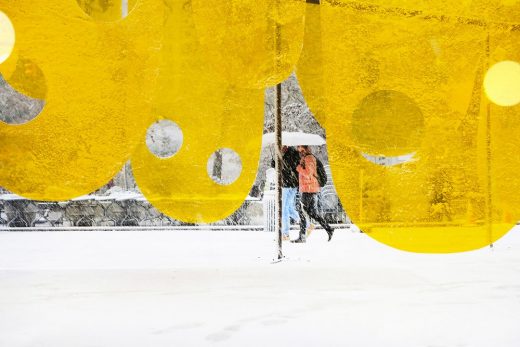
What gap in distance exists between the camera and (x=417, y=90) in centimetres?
591

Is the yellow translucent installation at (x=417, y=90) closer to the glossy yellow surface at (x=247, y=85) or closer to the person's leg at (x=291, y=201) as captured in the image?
the glossy yellow surface at (x=247, y=85)

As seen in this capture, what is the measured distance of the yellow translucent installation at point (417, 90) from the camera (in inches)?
220

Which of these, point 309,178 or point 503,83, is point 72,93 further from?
point 503,83

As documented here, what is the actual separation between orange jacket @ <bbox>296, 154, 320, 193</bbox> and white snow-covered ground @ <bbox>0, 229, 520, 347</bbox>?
3.76 ft

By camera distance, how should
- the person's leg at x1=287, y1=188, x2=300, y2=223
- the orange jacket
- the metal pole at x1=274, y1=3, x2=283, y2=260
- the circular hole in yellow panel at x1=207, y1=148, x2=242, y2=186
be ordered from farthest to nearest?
the circular hole in yellow panel at x1=207, y1=148, x2=242, y2=186, the person's leg at x1=287, y1=188, x2=300, y2=223, the orange jacket, the metal pole at x1=274, y1=3, x2=283, y2=260

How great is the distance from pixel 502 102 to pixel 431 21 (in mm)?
1492

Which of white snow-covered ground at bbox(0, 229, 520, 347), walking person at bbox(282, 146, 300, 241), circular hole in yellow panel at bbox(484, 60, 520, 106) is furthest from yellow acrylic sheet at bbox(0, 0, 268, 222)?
circular hole in yellow panel at bbox(484, 60, 520, 106)

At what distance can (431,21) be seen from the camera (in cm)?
579

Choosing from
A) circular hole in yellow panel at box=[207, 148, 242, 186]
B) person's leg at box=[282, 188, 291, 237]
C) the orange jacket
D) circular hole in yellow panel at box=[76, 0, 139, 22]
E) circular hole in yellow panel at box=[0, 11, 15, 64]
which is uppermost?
circular hole in yellow panel at box=[76, 0, 139, 22]

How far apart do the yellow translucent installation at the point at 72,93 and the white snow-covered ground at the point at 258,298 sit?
1.05m

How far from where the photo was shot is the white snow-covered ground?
3.02m

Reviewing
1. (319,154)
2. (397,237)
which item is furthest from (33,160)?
(319,154)

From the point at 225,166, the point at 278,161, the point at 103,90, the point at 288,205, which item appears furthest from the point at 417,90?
the point at 225,166

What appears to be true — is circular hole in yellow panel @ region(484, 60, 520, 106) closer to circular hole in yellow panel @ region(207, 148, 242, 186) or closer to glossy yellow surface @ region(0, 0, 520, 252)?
glossy yellow surface @ region(0, 0, 520, 252)
